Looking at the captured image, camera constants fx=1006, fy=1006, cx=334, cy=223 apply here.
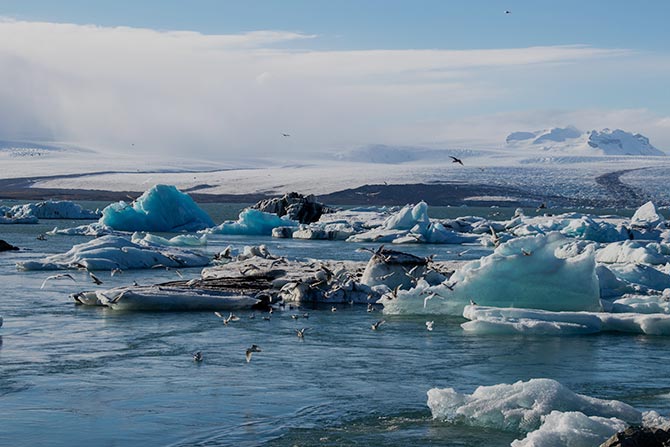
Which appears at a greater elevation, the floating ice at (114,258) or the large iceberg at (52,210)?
the floating ice at (114,258)

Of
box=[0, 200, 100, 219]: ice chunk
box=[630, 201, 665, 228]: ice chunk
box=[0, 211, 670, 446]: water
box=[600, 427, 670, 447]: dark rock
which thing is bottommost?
box=[0, 200, 100, 219]: ice chunk

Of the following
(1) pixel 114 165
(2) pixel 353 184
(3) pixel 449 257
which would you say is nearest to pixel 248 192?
(2) pixel 353 184

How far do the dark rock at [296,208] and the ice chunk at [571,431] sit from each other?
39.5 metres

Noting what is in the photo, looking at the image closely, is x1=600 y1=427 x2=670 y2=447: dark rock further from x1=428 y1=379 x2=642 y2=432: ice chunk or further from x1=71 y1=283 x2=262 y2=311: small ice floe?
x1=71 y1=283 x2=262 y2=311: small ice floe

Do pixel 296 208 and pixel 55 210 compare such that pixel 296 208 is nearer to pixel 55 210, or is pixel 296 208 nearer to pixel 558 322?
pixel 55 210

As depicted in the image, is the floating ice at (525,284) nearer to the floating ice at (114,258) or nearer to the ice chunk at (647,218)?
the floating ice at (114,258)

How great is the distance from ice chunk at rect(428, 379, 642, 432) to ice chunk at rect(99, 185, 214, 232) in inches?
1240

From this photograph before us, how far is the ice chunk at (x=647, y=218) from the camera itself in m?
37.0

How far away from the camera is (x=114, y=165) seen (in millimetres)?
137625

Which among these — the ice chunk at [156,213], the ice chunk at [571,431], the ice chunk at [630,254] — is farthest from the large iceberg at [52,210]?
the ice chunk at [571,431]

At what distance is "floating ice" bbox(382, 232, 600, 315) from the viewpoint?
45.1 ft

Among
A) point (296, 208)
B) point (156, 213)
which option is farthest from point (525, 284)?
point (296, 208)

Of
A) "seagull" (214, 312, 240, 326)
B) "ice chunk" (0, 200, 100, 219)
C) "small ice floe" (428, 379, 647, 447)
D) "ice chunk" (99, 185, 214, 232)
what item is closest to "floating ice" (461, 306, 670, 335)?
"seagull" (214, 312, 240, 326)

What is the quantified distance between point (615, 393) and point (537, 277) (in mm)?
4717
